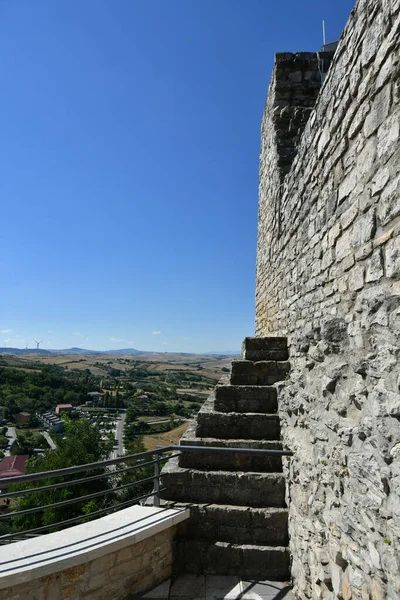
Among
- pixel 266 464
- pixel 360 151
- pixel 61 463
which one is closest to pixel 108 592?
pixel 266 464

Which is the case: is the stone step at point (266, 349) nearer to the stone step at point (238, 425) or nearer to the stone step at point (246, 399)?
the stone step at point (246, 399)

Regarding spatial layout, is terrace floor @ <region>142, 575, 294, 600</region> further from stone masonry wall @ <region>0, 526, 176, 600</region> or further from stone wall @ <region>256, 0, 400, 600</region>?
stone wall @ <region>256, 0, 400, 600</region>

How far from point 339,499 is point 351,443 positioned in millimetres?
494

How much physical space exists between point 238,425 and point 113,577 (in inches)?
77.4

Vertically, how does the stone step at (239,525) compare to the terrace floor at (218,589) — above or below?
above

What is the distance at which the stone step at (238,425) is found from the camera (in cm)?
441

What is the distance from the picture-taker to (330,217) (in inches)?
118

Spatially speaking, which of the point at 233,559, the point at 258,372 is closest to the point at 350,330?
the point at 258,372

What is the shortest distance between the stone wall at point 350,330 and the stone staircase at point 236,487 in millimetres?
267

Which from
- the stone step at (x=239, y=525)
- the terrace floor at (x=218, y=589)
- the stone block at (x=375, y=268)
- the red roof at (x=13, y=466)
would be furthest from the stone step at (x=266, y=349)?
the red roof at (x=13, y=466)

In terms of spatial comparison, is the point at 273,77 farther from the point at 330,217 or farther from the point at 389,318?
the point at 389,318

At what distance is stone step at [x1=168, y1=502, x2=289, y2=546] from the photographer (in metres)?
3.77

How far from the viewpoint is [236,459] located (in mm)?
4195

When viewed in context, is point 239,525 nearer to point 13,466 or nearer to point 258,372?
point 258,372
